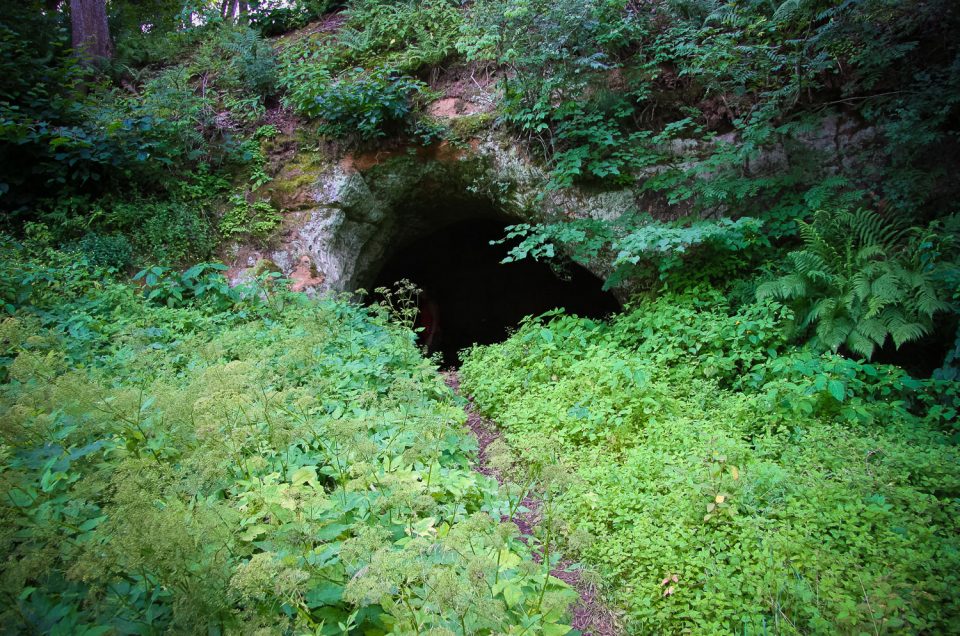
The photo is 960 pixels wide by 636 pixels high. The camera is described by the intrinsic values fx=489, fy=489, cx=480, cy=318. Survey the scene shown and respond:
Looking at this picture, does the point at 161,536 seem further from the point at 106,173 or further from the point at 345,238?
the point at 106,173

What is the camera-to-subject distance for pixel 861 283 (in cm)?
477

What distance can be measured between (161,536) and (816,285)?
6.00 m

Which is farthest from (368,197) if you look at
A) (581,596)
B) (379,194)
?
(581,596)

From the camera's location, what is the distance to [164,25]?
38.5 ft

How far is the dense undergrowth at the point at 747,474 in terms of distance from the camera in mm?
2824

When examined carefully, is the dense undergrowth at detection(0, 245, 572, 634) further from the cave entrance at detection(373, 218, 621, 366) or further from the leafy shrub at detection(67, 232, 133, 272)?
the cave entrance at detection(373, 218, 621, 366)

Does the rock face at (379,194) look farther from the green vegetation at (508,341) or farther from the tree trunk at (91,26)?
the tree trunk at (91,26)

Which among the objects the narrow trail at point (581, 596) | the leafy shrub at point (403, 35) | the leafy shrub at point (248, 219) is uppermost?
the leafy shrub at point (403, 35)

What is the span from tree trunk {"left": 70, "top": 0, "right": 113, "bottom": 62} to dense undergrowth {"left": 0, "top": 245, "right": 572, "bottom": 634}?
8.44 metres

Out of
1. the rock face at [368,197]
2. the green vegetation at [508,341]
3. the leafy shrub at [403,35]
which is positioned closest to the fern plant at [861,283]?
the green vegetation at [508,341]

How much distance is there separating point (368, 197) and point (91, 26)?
280 inches

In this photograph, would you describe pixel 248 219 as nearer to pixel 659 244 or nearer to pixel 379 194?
pixel 379 194

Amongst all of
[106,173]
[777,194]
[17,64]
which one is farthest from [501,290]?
[17,64]

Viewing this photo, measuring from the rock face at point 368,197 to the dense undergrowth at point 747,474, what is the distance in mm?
2741
